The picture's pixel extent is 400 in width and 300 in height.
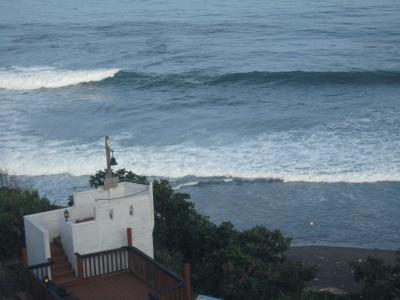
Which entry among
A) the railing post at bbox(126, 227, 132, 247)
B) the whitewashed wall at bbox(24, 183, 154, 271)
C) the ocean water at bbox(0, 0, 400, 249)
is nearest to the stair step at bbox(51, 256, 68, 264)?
the whitewashed wall at bbox(24, 183, 154, 271)

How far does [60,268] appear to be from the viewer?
13.8 metres

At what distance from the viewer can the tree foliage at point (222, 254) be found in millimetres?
15695

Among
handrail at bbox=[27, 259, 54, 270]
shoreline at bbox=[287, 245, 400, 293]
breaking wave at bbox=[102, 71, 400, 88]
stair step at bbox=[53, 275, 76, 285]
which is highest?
breaking wave at bbox=[102, 71, 400, 88]

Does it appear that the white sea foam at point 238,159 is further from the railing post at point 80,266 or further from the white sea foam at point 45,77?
the white sea foam at point 45,77

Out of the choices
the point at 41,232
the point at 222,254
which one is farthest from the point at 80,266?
the point at 222,254

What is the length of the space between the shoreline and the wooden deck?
618 centimetres

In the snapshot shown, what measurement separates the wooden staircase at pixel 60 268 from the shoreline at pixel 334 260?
6.95 metres

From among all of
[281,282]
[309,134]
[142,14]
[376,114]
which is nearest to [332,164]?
[309,134]

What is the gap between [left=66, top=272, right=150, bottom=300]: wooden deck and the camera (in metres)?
13.1

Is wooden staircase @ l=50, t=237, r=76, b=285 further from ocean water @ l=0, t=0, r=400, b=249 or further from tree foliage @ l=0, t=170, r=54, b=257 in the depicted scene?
ocean water @ l=0, t=0, r=400, b=249

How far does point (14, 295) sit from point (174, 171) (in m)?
14.5

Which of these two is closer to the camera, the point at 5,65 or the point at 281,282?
the point at 281,282

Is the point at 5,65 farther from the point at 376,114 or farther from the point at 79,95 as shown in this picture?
the point at 376,114

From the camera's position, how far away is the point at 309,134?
3306cm
